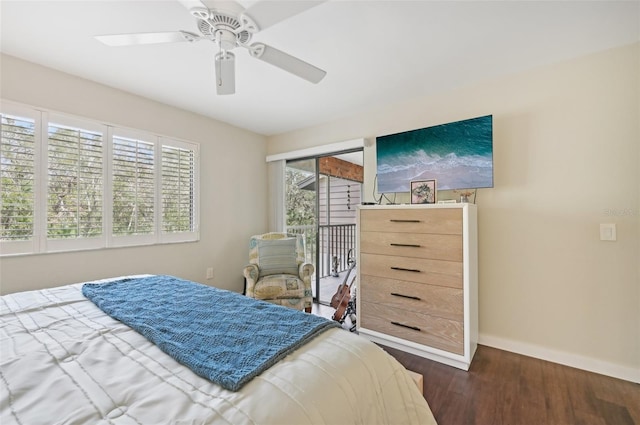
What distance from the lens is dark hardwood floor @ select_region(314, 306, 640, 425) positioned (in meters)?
1.59

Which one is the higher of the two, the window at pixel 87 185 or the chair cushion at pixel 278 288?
the window at pixel 87 185

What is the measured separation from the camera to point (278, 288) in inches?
112

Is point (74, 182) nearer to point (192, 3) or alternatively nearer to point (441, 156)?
point (192, 3)

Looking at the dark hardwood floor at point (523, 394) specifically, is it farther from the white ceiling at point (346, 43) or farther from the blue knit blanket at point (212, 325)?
the white ceiling at point (346, 43)

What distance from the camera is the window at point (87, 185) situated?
6.91 feet

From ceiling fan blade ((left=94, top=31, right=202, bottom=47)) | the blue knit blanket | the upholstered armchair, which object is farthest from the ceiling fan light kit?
the upholstered armchair

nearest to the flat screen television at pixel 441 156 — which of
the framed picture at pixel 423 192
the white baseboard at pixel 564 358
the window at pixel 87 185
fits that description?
the framed picture at pixel 423 192

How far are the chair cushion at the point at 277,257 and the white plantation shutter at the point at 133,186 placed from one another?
1.15 meters

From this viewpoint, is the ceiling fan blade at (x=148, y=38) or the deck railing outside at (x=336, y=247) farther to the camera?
the deck railing outside at (x=336, y=247)

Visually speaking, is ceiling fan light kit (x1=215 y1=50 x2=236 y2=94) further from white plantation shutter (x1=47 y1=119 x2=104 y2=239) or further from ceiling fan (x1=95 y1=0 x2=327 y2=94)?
white plantation shutter (x1=47 y1=119 x2=104 y2=239)

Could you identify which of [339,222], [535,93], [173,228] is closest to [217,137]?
A: [173,228]

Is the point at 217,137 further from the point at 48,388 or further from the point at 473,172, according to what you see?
the point at 48,388

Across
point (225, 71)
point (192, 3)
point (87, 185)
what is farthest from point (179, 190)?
point (192, 3)

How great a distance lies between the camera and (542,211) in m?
2.23
